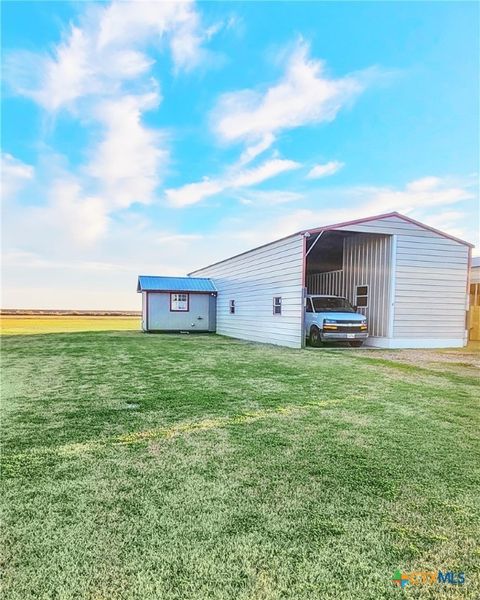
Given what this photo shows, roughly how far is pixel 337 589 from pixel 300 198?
16.7 meters

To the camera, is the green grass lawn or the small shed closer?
the green grass lawn

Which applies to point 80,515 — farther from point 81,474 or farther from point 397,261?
point 397,261

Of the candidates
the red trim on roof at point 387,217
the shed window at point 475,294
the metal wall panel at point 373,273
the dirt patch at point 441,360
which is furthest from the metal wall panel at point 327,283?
the shed window at point 475,294

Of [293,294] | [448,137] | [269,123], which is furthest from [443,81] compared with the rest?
[293,294]

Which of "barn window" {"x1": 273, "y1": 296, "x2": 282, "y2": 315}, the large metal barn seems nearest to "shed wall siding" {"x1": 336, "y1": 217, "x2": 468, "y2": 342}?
the large metal barn

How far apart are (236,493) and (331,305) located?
11678 mm

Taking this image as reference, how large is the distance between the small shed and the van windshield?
993 cm

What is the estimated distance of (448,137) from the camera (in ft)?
39.6

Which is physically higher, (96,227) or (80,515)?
(96,227)

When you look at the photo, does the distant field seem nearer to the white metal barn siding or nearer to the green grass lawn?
the white metal barn siding

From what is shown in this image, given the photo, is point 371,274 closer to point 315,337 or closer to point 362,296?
point 362,296

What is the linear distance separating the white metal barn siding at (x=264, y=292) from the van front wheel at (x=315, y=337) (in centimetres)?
72

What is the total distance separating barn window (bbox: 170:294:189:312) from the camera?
2216 cm
